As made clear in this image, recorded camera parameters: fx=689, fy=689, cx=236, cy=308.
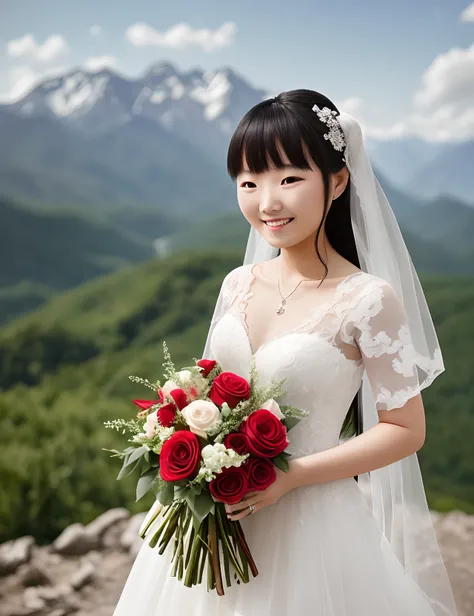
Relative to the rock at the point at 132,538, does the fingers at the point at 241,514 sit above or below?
below

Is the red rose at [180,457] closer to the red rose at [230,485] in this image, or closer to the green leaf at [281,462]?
the red rose at [230,485]

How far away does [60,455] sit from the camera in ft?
19.7

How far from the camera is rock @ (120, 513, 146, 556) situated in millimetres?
5020

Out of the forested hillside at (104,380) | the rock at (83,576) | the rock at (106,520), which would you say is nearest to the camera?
the rock at (83,576)

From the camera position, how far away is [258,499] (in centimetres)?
181

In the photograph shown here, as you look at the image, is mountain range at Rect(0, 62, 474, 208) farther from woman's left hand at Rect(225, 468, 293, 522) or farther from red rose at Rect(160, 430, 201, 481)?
red rose at Rect(160, 430, 201, 481)

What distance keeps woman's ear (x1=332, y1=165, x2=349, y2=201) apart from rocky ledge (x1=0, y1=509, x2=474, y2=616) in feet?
10.2

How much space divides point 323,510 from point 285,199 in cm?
91

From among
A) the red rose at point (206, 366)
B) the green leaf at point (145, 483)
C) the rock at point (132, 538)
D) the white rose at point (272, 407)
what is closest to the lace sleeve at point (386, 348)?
the white rose at point (272, 407)

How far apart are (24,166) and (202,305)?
2.56 meters

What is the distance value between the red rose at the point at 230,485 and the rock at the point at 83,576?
10.8 ft

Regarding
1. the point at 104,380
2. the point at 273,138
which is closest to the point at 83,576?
the point at 104,380

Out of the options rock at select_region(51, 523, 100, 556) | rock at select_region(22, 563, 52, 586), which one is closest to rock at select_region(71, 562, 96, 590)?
rock at select_region(22, 563, 52, 586)

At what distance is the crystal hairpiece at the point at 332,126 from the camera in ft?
6.66
